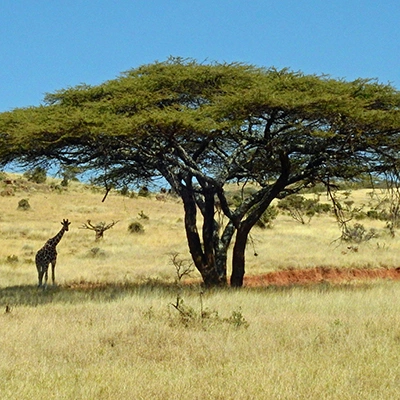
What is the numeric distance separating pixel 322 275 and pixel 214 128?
35.6ft

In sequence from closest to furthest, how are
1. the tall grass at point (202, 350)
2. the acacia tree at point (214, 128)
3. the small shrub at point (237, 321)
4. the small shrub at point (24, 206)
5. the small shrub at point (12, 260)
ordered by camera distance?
1. the tall grass at point (202, 350)
2. the small shrub at point (237, 321)
3. the acacia tree at point (214, 128)
4. the small shrub at point (12, 260)
5. the small shrub at point (24, 206)

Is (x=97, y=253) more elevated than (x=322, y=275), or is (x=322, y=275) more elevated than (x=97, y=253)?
(x=97, y=253)

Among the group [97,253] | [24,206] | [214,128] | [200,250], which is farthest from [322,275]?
→ [24,206]

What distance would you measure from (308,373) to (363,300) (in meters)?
6.81

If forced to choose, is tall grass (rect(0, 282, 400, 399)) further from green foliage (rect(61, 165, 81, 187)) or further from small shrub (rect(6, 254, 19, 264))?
small shrub (rect(6, 254, 19, 264))

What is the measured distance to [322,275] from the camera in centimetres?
2248

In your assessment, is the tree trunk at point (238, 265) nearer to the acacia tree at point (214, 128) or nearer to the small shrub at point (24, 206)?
the acacia tree at point (214, 128)

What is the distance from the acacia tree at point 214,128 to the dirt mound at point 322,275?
4.19 m

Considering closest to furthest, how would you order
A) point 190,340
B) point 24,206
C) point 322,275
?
point 190,340 → point 322,275 → point 24,206

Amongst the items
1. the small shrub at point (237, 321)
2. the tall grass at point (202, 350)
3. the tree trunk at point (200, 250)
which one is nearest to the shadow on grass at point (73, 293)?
the tall grass at point (202, 350)

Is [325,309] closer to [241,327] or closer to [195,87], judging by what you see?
[241,327]

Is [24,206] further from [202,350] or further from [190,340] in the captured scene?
[202,350]

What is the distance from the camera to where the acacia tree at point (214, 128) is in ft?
43.9

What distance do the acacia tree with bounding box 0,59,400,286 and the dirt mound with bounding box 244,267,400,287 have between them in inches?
165
